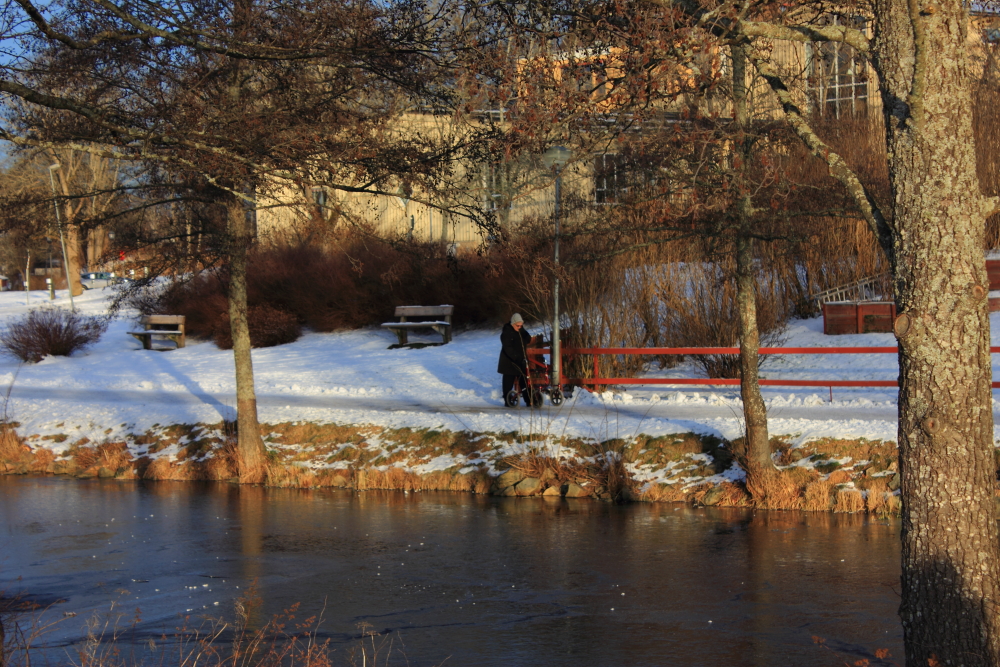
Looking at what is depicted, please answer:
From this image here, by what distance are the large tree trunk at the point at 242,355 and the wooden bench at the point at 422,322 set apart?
11.1 metres

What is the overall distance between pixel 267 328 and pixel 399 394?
1035 centimetres

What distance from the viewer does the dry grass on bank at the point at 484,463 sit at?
12883mm

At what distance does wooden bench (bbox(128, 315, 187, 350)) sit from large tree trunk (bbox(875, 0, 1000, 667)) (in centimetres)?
2722

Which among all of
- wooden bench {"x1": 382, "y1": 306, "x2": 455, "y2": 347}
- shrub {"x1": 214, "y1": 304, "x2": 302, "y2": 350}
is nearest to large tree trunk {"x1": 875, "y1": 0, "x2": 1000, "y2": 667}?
wooden bench {"x1": 382, "y1": 306, "x2": 455, "y2": 347}

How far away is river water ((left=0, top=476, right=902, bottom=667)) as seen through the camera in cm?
825

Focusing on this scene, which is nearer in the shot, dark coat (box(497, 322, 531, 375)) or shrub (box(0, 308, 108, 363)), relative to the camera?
dark coat (box(497, 322, 531, 375))

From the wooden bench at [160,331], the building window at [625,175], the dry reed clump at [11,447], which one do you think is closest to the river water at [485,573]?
the dry reed clump at [11,447]

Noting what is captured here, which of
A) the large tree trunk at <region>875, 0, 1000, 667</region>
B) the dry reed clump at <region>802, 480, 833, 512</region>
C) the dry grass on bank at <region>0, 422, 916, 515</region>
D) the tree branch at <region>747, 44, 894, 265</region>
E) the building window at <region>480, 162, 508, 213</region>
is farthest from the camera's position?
the dry grass on bank at <region>0, 422, 916, 515</region>

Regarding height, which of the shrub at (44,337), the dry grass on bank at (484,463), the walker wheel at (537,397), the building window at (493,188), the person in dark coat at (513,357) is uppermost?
the building window at (493,188)

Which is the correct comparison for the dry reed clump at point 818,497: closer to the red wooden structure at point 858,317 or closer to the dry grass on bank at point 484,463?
the dry grass on bank at point 484,463

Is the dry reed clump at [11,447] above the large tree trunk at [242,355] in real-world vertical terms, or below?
below

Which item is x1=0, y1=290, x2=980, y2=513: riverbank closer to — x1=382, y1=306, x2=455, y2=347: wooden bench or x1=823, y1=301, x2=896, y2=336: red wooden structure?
x1=823, y1=301, x2=896, y2=336: red wooden structure

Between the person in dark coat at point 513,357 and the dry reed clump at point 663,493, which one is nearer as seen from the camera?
the dry reed clump at point 663,493

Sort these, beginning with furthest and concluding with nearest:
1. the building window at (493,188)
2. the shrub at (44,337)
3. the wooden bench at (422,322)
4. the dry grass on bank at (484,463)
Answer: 1. the shrub at (44,337)
2. the wooden bench at (422,322)
3. the dry grass on bank at (484,463)
4. the building window at (493,188)
